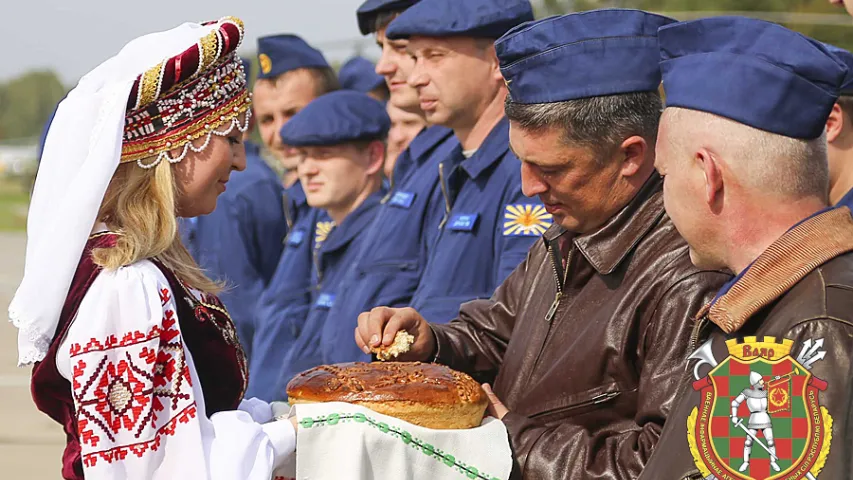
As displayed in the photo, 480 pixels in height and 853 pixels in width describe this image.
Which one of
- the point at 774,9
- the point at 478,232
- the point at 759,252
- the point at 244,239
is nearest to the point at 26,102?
the point at 774,9

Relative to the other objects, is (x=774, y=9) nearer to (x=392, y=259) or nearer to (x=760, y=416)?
(x=392, y=259)

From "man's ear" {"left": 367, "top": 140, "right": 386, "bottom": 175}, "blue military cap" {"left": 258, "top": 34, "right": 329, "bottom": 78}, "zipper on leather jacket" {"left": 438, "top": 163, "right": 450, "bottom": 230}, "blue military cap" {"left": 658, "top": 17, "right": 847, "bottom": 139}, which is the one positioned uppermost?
"blue military cap" {"left": 658, "top": 17, "right": 847, "bottom": 139}

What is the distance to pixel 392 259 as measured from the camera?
16.2 ft

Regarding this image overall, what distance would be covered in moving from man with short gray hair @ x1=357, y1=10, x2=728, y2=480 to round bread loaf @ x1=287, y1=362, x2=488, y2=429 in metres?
0.15

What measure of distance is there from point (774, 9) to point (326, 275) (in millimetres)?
30316

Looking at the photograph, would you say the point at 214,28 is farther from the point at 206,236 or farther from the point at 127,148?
the point at 206,236

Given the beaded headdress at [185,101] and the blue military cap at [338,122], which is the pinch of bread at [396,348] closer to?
the beaded headdress at [185,101]

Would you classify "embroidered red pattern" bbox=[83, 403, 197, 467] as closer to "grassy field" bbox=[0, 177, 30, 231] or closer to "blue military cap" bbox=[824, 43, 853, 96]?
"blue military cap" bbox=[824, 43, 853, 96]

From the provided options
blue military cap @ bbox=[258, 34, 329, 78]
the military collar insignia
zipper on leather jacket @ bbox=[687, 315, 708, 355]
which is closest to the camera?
zipper on leather jacket @ bbox=[687, 315, 708, 355]

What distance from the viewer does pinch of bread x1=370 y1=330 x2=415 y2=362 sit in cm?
317

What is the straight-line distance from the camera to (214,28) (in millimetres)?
3020

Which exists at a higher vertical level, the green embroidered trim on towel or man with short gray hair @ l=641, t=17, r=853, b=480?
man with short gray hair @ l=641, t=17, r=853, b=480

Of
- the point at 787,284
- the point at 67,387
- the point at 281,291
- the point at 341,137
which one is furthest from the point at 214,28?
the point at 281,291

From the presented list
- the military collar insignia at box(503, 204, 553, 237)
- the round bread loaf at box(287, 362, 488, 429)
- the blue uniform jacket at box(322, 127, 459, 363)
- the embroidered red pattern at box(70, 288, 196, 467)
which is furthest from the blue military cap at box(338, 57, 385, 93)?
the embroidered red pattern at box(70, 288, 196, 467)
